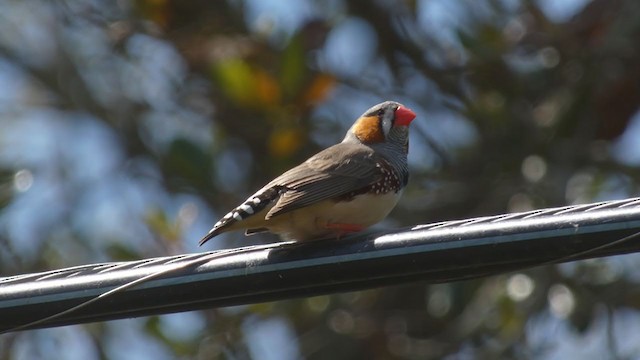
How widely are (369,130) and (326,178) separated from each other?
1.07 m

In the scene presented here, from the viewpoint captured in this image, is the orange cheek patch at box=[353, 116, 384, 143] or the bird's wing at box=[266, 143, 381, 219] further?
the orange cheek patch at box=[353, 116, 384, 143]

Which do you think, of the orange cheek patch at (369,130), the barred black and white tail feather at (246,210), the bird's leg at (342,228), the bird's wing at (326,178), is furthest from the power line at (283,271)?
the orange cheek patch at (369,130)

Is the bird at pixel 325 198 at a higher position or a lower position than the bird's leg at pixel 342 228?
higher

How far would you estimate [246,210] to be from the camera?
4.87 m

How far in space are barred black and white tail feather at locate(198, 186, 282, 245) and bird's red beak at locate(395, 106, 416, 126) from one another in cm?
129

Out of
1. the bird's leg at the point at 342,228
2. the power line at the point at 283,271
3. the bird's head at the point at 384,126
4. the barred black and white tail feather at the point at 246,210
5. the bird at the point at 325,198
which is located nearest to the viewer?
the power line at the point at 283,271

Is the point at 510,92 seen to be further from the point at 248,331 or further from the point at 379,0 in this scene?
the point at 248,331

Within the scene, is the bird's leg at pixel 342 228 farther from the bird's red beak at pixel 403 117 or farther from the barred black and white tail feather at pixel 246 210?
the bird's red beak at pixel 403 117

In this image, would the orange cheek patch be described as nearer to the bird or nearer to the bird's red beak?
the bird's red beak

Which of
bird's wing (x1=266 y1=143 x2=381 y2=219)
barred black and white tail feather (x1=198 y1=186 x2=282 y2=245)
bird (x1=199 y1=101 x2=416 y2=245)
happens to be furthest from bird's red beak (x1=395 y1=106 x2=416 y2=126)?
barred black and white tail feather (x1=198 y1=186 x2=282 y2=245)

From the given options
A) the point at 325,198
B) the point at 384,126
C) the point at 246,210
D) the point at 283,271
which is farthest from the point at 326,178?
the point at 283,271

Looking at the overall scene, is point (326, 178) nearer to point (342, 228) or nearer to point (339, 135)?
point (342, 228)

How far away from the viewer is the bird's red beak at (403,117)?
20.3 feet

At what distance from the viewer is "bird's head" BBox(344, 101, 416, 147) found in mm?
6117
